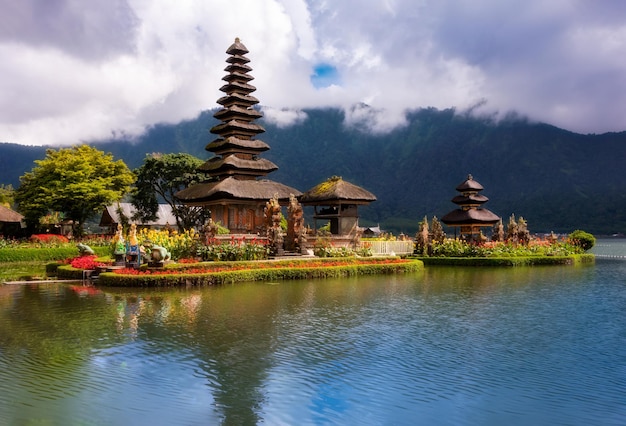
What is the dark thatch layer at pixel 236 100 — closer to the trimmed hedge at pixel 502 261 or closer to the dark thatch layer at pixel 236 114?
the dark thatch layer at pixel 236 114

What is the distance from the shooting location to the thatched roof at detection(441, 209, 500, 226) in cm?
5131

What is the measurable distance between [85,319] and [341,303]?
8215mm

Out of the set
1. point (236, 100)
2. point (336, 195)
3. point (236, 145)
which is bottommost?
point (336, 195)

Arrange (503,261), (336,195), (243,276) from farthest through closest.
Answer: (336,195) < (503,261) < (243,276)

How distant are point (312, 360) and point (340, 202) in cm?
3062

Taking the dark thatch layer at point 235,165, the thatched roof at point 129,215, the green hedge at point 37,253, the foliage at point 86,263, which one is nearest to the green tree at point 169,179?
the thatched roof at point 129,215

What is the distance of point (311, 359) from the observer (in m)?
11.8

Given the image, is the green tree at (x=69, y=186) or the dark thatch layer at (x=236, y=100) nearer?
the dark thatch layer at (x=236, y=100)

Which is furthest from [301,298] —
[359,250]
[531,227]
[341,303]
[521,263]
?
[531,227]

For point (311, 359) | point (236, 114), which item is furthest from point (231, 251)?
point (236, 114)

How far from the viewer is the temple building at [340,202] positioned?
138ft

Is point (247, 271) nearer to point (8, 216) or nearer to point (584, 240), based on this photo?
point (584, 240)

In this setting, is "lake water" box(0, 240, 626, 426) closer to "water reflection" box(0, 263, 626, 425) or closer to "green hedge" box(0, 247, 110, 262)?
"water reflection" box(0, 263, 626, 425)

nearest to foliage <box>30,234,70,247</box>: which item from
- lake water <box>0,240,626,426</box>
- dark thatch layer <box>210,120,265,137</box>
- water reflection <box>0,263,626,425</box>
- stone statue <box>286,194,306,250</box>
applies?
dark thatch layer <box>210,120,265,137</box>
